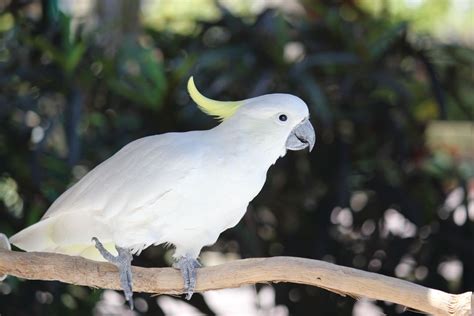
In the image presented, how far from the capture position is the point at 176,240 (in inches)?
44.7

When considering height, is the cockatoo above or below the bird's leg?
above

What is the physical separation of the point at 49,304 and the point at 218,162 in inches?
37.4

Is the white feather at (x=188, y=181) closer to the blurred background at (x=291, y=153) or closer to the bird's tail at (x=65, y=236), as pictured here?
the bird's tail at (x=65, y=236)

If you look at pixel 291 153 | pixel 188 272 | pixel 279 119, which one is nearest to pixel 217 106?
pixel 279 119

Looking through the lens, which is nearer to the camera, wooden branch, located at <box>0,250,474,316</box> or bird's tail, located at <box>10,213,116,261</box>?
wooden branch, located at <box>0,250,474,316</box>

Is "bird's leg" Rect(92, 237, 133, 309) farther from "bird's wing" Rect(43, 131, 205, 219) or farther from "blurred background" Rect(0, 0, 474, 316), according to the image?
"blurred background" Rect(0, 0, 474, 316)

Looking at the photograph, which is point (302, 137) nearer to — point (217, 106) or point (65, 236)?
point (217, 106)

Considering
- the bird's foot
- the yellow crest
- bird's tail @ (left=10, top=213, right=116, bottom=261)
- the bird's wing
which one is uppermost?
the yellow crest

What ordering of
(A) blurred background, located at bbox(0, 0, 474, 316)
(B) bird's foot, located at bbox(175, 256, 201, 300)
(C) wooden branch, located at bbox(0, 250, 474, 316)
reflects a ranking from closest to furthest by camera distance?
(C) wooden branch, located at bbox(0, 250, 474, 316), (B) bird's foot, located at bbox(175, 256, 201, 300), (A) blurred background, located at bbox(0, 0, 474, 316)

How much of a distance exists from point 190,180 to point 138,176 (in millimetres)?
85

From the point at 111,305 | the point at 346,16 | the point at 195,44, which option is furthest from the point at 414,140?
the point at 111,305

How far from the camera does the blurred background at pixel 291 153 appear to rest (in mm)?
1892

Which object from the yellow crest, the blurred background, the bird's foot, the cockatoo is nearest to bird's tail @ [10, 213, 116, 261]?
the cockatoo

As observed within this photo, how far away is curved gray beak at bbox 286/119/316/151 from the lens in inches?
42.4
